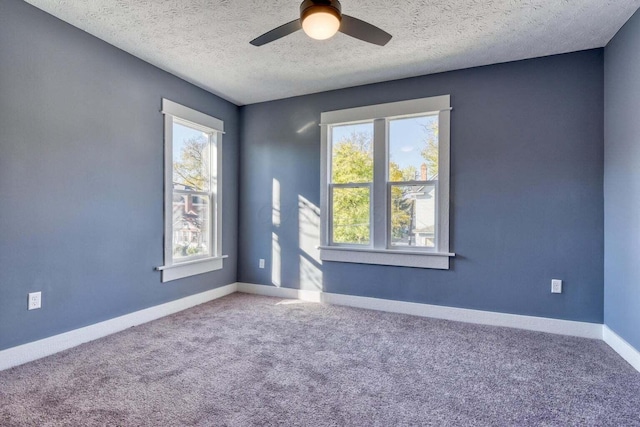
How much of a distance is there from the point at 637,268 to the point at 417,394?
1.89m

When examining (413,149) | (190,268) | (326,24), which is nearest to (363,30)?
(326,24)

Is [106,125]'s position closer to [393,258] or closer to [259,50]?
[259,50]

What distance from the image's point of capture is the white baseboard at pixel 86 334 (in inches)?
91.8

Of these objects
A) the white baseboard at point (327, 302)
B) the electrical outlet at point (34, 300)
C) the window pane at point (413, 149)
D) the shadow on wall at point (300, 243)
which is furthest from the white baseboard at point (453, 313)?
the electrical outlet at point (34, 300)

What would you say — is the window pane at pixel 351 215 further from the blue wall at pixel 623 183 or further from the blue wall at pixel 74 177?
the blue wall at pixel 623 183

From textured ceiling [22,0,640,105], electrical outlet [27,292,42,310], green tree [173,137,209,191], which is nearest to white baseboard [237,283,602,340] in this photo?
green tree [173,137,209,191]

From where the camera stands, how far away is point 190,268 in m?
3.81

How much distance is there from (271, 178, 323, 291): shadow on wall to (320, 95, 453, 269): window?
158mm

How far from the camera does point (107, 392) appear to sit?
2.00 m

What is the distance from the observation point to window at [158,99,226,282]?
3.55 m

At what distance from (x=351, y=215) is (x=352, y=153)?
756mm

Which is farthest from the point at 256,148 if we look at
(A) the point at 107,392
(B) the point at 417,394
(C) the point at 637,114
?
(C) the point at 637,114

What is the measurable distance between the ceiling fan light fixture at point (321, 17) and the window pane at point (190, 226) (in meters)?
2.57

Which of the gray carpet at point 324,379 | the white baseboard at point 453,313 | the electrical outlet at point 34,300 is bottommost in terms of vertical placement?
the gray carpet at point 324,379
